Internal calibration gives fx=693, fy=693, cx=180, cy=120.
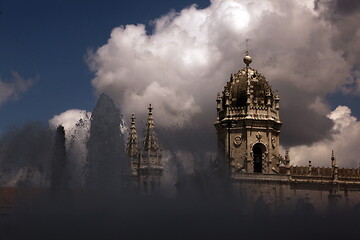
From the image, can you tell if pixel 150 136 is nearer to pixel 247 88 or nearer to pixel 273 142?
pixel 247 88

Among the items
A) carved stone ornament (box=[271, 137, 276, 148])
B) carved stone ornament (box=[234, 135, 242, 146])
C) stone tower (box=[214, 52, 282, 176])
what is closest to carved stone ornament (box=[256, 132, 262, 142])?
stone tower (box=[214, 52, 282, 176])

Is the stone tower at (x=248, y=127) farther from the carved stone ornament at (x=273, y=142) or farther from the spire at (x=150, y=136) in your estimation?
the spire at (x=150, y=136)

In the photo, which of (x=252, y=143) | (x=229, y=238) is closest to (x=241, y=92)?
(x=252, y=143)

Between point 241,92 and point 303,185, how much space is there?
10.9 meters

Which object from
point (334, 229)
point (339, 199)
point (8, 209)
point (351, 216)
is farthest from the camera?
point (8, 209)

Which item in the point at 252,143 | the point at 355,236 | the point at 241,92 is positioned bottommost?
the point at 355,236

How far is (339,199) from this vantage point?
65.9 m

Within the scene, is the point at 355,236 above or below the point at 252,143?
below

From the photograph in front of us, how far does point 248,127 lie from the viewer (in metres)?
66.6

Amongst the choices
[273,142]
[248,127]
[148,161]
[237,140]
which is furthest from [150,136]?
[273,142]

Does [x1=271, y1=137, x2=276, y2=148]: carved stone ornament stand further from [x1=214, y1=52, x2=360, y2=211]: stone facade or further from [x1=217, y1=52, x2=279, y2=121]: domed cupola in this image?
[x1=217, y1=52, x2=279, y2=121]: domed cupola

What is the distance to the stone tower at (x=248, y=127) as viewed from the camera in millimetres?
66188

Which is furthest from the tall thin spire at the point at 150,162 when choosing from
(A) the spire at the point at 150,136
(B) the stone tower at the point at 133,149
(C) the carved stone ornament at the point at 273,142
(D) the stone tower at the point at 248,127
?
(C) the carved stone ornament at the point at 273,142

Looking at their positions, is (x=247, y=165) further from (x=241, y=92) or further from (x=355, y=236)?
(x=355, y=236)
